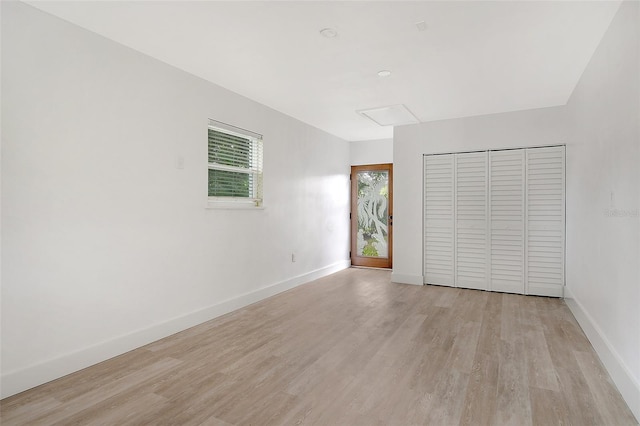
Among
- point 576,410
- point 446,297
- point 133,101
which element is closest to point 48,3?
point 133,101

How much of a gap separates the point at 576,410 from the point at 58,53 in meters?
4.19

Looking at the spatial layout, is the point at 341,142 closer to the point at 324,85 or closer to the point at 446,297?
the point at 324,85

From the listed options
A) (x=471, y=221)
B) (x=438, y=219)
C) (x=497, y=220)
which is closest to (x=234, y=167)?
(x=438, y=219)

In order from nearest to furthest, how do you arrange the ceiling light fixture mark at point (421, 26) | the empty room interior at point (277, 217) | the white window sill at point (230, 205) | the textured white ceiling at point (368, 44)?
the empty room interior at point (277, 217), the textured white ceiling at point (368, 44), the ceiling light fixture mark at point (421, 26), the white window sill at point (230, 205)

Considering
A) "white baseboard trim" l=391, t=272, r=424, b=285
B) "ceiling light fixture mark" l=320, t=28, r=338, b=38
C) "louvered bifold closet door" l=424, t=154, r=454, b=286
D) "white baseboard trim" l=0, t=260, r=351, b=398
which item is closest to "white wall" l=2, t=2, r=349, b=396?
"white baseboard trim" l=0, t=260, r=351, b=398

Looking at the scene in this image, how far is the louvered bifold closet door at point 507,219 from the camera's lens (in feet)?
15.9

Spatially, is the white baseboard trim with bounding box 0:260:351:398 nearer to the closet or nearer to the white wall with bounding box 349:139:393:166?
the closet

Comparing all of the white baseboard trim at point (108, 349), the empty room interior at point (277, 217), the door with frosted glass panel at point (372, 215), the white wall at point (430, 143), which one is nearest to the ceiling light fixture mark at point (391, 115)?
the empty room interior at point (277, 217)

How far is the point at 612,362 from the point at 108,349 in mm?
3786

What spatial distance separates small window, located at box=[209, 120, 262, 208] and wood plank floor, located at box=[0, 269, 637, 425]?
4.56 ft

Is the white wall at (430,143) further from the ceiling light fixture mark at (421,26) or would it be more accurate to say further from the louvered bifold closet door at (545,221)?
the ceiling light fixture mark at (421,26)

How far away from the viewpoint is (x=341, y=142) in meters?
6.81

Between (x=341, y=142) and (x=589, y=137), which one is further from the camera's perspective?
(x=341, y=142)

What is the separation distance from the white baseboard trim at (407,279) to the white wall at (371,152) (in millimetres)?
2323
